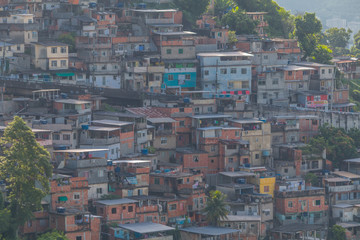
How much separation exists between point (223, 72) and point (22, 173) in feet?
86.9

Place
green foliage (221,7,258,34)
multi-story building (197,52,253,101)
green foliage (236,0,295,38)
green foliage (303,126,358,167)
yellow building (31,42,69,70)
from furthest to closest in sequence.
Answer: green foliage (236,0,295,38)
green foliage (221,7,258,34)
multi-story building (197,52,253,101)
yellow building (31,42,69,70)
green foliage (303,126,358,167)

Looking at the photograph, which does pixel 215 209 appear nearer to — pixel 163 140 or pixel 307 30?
pixel 163 140

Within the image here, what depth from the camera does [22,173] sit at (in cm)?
5381

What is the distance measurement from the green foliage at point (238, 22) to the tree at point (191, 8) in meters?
2.32

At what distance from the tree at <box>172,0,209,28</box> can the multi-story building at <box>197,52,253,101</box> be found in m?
9.37

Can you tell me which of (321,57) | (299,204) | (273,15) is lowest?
(299,204)

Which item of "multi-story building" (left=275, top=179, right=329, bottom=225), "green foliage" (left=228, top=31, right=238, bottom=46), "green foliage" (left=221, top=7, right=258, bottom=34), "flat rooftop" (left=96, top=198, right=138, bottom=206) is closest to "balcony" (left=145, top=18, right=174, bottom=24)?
"green foliage" (left=228, top=31, right=238, bottom=46)

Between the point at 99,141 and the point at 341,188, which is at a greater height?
the point at 99,141

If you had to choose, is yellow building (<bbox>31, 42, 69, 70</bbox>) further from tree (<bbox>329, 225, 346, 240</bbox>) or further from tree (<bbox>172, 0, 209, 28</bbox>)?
tree (<bbox>329, 225, 346, 240</bbox>)

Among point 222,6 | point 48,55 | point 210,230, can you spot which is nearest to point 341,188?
point 210,230

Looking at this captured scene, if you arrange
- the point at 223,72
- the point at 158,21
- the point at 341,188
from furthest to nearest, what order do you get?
the point at 158,21 < the point at 223,72 < the point at 341,188

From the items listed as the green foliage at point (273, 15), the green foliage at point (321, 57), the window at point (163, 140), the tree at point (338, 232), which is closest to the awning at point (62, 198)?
the window at point (163, 140)

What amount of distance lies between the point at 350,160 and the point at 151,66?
48.0ft

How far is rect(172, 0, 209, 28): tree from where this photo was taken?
86875mm
